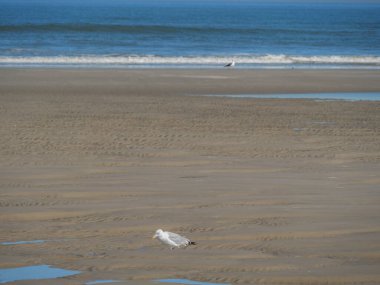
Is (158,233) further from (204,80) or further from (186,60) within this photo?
(186,60)

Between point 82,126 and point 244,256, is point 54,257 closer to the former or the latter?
point 244,256

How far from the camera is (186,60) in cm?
2875

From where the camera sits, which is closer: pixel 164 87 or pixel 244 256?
pixel 244 256

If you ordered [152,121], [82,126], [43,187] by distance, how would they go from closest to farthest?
[43,187]
[82,126]
[152,121]

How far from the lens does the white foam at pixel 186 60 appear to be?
27078mm

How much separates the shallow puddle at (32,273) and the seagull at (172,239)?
2.38 ft

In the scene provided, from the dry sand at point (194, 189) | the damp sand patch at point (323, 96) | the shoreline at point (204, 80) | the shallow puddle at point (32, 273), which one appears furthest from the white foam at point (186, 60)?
the shallow puddle at point (32, 273)

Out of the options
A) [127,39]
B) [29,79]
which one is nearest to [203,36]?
[127,39]

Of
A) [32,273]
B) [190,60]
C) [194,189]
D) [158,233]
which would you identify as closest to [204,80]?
[190,60]

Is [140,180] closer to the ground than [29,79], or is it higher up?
higher up

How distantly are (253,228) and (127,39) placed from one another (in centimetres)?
3621

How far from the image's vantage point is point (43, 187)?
7.11m

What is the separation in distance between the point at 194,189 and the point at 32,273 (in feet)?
8.36

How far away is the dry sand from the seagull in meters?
0.05
